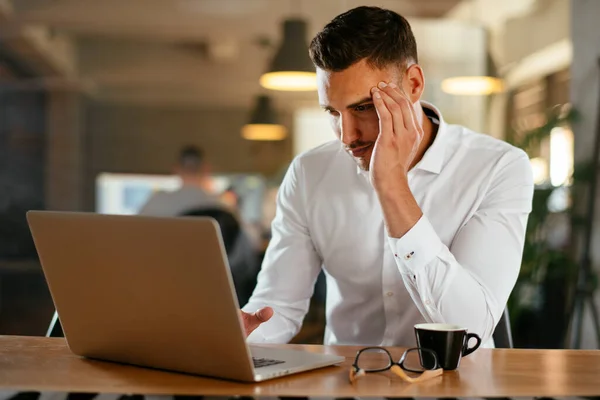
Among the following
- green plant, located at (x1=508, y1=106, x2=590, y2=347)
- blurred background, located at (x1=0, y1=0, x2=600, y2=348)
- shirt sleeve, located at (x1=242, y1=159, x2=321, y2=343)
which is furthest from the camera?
blurred background, located at (x1=0, y1=0, x2=600, y2=348)

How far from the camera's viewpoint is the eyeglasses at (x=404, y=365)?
4.24 ft

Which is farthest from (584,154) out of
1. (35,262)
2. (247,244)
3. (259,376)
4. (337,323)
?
(259,376)

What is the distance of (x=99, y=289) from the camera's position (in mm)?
1368

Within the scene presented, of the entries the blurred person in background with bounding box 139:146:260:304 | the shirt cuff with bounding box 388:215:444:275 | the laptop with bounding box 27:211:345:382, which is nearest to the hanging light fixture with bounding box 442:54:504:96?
the blurred person in background with bounding box 139:146:260:304

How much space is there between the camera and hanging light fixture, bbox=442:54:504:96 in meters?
5.87

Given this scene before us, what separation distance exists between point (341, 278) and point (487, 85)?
13.5 feet

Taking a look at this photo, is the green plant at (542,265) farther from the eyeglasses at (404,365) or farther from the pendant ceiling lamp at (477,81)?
the eyeglasses at (404,365)

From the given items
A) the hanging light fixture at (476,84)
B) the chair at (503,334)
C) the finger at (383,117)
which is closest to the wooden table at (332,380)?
the chair at (503,334)

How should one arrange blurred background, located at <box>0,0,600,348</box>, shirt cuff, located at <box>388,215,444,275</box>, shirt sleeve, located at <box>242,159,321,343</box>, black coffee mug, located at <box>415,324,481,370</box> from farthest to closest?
1. blurred background, located at <box>0,0,600,348</box>
2. shirt sleeve, located at <box>242,159,321,343</box>
3. shirt cuff, located at <box>388,215,444,275</box>
4. black coffee mug, located at <box>415,324,481,370</box>

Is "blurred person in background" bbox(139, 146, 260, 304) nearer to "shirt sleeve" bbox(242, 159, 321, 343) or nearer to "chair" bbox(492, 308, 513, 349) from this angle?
"shirt sleeve" bbox(242, 159, 321, 343)

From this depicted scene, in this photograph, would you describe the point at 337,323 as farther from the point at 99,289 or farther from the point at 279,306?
the point at 99,289

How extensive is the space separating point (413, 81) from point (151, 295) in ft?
3.02

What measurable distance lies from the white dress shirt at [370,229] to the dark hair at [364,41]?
0.89 feet

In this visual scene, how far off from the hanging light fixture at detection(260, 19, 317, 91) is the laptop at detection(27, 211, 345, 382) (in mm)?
3897
